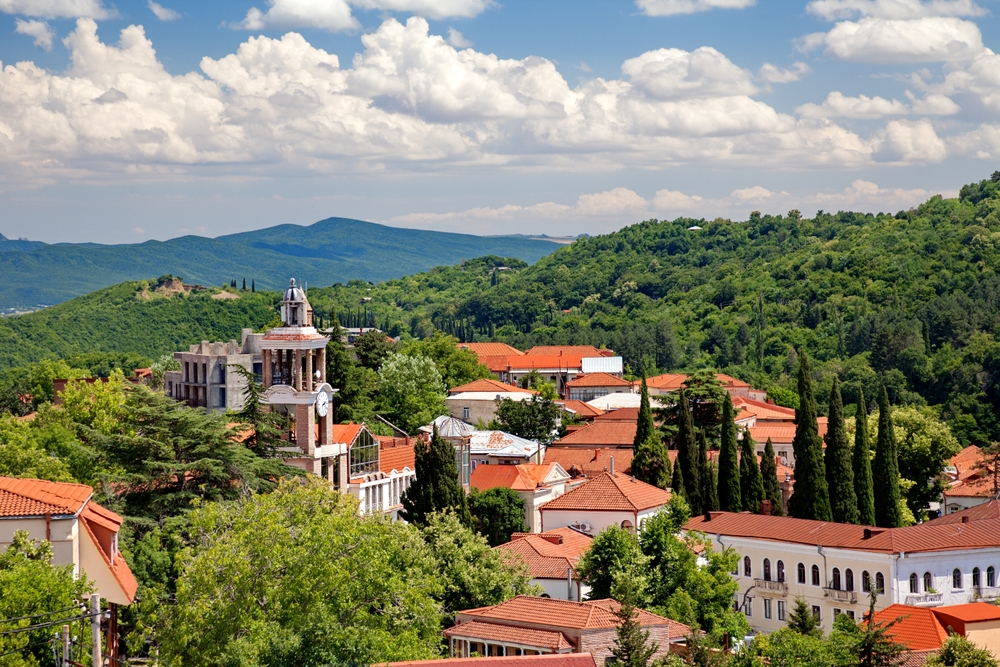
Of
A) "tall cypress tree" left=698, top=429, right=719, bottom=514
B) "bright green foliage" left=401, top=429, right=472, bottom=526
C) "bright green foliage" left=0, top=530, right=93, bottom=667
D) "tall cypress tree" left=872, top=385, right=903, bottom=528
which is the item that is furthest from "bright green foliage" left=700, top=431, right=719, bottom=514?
"bright green foliage" left=0, top=530, right=93, bottom=667

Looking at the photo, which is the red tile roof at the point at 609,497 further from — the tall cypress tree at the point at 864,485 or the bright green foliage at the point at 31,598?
the bright green foliage at the point at 31,598

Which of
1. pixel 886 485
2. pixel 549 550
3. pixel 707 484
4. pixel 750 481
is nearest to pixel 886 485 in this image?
pixel 886 485

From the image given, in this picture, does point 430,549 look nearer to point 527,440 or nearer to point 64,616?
point 64,616

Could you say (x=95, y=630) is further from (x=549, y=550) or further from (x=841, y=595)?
(x=841, y=595)

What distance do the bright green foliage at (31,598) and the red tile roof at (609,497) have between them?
3222 cm

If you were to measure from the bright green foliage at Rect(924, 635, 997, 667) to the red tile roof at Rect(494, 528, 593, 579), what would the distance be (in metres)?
14.2

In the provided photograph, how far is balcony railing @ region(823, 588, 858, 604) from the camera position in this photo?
54000mm

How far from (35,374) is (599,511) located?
74.2m

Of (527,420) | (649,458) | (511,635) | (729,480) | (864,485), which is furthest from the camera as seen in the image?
(527,420)

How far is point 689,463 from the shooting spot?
65.6m

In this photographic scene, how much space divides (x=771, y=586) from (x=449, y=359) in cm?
4458

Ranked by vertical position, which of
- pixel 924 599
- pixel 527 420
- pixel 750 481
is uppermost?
Answer: pixel 527 420

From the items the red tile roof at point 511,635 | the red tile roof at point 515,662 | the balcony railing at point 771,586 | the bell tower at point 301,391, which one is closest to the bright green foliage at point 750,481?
the balcony railing at point 771,586

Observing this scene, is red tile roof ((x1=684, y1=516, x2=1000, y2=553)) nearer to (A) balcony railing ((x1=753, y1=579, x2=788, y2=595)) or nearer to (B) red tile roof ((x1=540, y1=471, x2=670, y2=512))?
(A) balcony railing ((x1=753, y1=579, x2=788, y2=595))
